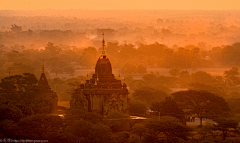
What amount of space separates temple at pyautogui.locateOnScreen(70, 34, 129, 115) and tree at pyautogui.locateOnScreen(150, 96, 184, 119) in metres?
4.55

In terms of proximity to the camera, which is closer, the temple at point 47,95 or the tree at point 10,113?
the tree at point 10,113

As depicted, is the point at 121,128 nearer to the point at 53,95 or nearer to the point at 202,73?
the point at 53,95

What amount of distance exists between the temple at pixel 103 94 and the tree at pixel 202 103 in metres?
10.7

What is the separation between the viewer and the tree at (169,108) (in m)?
59.3

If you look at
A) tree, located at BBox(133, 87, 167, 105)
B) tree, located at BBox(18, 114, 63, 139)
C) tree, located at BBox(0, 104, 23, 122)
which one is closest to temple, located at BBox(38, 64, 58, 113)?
tree, located at BBox(0, 104, 23, 122)

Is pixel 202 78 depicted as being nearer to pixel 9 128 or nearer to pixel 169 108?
pixel 169 108

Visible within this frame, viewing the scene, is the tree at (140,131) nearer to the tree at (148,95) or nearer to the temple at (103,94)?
the temple at (103,94)

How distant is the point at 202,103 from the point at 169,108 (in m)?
9.25

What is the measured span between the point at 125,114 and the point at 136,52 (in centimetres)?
13229

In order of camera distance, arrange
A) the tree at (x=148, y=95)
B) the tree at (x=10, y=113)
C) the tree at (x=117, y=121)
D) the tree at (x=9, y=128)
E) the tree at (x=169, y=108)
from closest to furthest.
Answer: the tree at (x=9, y=128), the tree at (x=10, y=113), the tree at (x=117, y=121), the tree at (x=169, y=108), the tree at (x=148, y=95)

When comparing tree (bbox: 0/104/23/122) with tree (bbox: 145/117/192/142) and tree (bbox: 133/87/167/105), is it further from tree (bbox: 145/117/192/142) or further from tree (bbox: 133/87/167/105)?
tree (bbox: 133/87/167/105)

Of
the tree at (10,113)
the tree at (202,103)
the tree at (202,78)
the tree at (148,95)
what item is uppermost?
the tree at (202,78)

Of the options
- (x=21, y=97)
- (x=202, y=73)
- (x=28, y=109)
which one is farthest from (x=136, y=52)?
(x=28, y=109)

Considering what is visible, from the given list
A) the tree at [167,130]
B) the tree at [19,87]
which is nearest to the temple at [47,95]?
the tree at [19,87]
